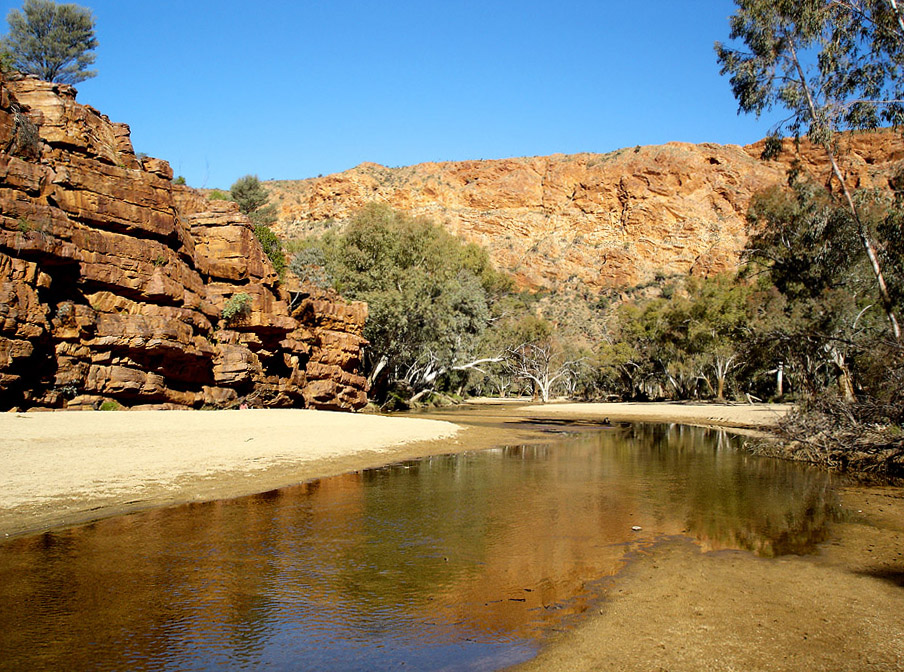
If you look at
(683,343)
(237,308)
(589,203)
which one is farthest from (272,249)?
(589,203)

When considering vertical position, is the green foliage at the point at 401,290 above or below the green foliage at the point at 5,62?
below

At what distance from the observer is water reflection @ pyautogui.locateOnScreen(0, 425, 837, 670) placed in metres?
4.76

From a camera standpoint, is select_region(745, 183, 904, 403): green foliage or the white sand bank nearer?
the white sand bank

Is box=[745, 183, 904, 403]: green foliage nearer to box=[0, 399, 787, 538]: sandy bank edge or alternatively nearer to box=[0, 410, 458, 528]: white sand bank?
box=[0, 399, 787, 538]: sandy bank edge

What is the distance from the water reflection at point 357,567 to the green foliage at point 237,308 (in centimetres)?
1597

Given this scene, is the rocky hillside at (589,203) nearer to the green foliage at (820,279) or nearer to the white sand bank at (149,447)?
the green foliage at (820,279)

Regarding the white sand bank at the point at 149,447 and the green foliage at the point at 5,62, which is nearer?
the white sand bank at the point at 149,447

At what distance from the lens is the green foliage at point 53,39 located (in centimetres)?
4056

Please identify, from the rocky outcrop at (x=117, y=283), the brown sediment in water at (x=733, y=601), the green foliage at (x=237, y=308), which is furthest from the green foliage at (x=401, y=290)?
the brown sediment in water at (x=733, y=601)

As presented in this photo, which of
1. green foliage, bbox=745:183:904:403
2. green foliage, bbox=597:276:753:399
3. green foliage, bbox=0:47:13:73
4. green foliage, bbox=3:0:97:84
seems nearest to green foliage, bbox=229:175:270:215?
green foliage, bbox=3:0:97:84

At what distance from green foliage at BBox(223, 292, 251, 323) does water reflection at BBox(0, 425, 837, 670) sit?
15975 mm

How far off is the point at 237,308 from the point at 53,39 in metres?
32.4

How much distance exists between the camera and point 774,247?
3028cm

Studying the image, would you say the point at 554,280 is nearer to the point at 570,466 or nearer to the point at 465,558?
the point at 570,466
